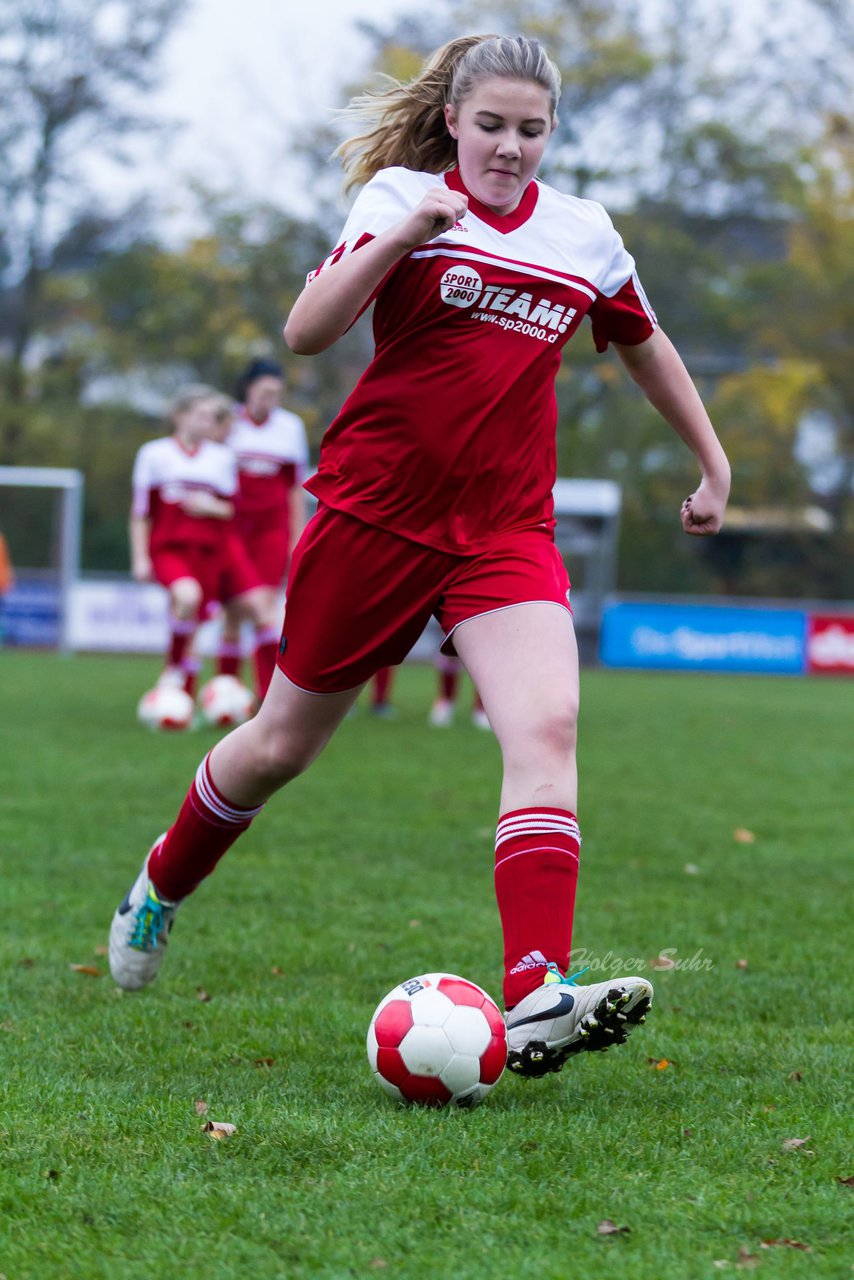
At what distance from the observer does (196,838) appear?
13.2 feet

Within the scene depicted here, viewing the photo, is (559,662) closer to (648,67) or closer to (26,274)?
(648,67)

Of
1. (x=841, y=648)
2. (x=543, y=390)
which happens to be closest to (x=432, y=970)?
(x=543, y=390)

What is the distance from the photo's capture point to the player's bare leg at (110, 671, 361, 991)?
147 inches

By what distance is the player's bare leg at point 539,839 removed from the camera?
3.07 meters

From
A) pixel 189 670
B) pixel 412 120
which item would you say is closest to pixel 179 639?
pixel 189 670

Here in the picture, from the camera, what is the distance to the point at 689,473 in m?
36.1

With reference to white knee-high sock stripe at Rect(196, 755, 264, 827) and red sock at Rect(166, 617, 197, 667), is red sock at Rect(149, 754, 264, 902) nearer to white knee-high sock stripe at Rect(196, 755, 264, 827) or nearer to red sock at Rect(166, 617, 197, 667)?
white knee-high sock stripe at Rect(196, 755, 264, 827)

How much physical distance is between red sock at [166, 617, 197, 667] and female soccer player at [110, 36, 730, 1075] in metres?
8.09

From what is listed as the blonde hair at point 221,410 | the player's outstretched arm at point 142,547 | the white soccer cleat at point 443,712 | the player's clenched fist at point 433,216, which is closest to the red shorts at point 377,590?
the player's clenched fist at point 433,216

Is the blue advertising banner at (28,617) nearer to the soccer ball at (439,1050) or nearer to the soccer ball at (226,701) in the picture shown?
the soccer ball at (226,701)

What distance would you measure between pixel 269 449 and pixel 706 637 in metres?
14.9

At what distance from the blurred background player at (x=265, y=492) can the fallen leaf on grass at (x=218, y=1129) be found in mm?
7933

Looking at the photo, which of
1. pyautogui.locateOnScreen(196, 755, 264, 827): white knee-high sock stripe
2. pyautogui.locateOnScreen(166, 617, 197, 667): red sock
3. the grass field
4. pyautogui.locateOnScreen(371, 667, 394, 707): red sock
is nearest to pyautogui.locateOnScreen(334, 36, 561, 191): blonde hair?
pyautogui.locateOnScreen(196, 755, 264, 827): white knee-high sock stripe

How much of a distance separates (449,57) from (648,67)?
3076 cm
